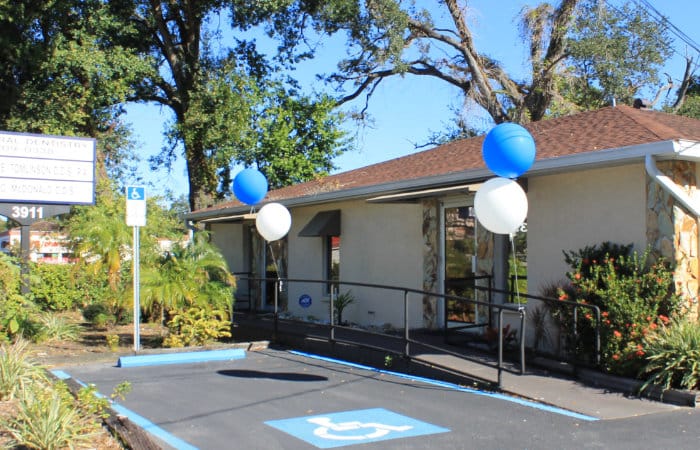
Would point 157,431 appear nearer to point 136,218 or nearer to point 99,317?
point 136,218

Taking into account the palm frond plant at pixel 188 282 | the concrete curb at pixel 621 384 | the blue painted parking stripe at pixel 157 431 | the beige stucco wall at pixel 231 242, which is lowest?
the blue painted parking stripe at pixel 157 431

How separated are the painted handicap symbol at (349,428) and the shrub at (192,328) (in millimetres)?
4939

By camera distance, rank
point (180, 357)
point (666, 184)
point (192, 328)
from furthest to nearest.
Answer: point (192, 328), point (180, 357), point (666, 184)

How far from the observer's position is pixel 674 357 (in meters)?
7.24

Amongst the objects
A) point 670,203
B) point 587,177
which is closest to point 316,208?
point 587,177

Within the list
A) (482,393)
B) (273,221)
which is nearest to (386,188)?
(273,221)

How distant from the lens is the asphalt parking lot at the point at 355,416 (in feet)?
19.4

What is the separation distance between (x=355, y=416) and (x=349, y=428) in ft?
1.54

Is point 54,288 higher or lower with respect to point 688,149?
lower

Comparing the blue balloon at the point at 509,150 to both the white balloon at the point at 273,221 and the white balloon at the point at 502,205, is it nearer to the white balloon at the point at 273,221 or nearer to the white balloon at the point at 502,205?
the white balloon at the point at 502,205

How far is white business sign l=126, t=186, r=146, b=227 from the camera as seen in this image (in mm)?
10750

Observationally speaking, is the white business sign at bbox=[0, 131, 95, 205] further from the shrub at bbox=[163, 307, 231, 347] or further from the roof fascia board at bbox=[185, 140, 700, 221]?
the roof fascia board at bbox=[185, 140, 700, 221]

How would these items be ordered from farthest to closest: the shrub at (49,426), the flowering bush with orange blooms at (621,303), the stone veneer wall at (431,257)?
1. the stone veneer wall at (431,257)
2. the flowering bush with orange blooms at (621,303)
3. the shrub at (49,426)

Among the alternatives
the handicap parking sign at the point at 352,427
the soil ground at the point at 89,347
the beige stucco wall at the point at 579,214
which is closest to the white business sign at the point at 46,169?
the soil ground at the point at 89,347
